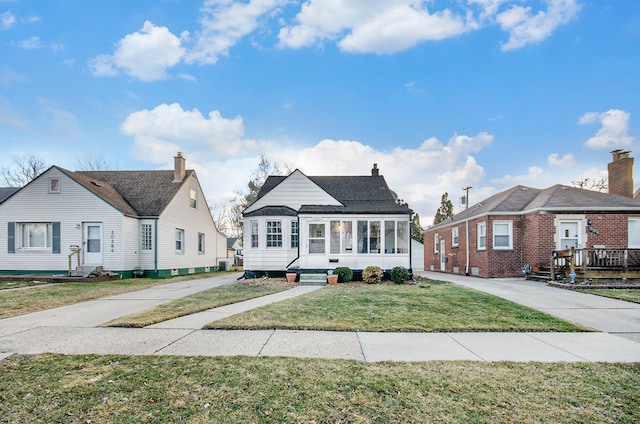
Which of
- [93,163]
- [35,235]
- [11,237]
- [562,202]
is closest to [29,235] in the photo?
[35,235]

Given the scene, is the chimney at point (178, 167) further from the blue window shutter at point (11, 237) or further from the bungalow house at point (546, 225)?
the bungalow house at point (546, 225)

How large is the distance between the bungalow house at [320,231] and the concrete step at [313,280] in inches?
17.7

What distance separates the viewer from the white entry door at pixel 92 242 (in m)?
16.9

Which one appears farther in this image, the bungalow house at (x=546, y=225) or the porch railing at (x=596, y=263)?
the bungalow house at (x=546, y=225)

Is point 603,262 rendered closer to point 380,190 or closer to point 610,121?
point 610,121

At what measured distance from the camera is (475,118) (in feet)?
55.0

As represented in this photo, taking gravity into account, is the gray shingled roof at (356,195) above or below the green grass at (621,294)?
above

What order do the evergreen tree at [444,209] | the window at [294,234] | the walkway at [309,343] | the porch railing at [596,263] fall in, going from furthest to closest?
the evergreen tree at [444,209]
the window at [294,234]
the porch railing at [596,263]
the walkway at [309,343]

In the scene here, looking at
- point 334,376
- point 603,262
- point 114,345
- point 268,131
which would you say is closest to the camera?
point 334,376

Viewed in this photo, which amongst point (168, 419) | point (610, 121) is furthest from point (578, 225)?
point (168, 419)

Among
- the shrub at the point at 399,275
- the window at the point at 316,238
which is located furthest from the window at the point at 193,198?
the shrub at the point at 399,275

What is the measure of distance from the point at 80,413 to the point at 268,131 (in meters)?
18.4

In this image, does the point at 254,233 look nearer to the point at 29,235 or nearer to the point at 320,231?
the point at 320,231

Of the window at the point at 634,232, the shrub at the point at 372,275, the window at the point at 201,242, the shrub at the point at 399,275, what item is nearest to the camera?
the shrub at the point at 399,275
